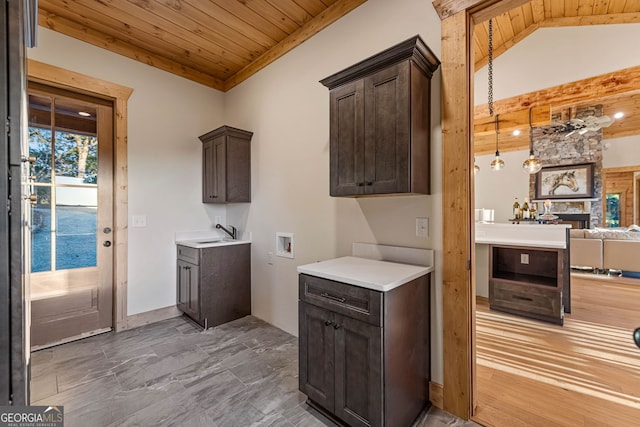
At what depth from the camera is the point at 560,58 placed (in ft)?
12.5

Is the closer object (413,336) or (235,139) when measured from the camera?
(413,336)

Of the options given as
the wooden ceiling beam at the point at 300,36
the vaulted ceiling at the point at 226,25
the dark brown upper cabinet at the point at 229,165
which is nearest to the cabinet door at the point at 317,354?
the dark brown upper cabinet at the point at 229,165

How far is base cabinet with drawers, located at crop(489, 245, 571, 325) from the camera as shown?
3055 millimetres

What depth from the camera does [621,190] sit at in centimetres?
876

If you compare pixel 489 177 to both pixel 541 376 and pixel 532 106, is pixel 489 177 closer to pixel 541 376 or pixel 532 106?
pixel 532 106

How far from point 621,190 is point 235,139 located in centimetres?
1199

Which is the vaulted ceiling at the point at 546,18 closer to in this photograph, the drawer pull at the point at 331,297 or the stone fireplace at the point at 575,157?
the drawer pull at the point at 331,297

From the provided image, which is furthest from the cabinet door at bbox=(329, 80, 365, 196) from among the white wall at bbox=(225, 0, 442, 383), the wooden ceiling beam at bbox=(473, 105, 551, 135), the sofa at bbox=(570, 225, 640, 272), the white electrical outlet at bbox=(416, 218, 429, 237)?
the sofa at bbox=(570, 225, 640, 272)

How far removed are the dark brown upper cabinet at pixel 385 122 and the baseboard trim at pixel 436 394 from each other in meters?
1.26

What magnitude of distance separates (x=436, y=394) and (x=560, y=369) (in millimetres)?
1219

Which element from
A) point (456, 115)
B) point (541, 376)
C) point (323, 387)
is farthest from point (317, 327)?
point (541, 376)

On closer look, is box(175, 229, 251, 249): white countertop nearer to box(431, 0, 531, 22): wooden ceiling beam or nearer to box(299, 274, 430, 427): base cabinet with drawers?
box(299, 274, 430, 427): base cabinet with drawers

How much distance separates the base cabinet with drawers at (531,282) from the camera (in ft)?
10.0

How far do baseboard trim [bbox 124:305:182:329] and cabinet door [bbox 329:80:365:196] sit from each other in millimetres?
2588
